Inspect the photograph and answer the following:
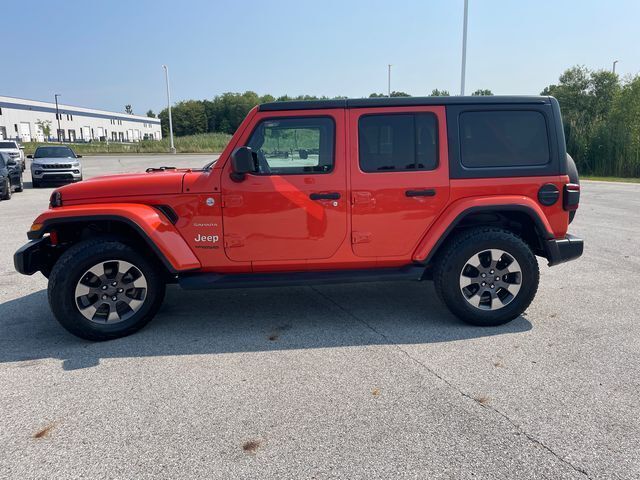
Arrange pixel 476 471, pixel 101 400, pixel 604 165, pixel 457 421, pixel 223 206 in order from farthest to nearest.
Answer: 1. pixel 604 165
2. pixel 223 206
3. pixel 101 400
4. pixel 457 421
5. pixel 476 471

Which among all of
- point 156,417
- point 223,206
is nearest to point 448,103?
point 223,206

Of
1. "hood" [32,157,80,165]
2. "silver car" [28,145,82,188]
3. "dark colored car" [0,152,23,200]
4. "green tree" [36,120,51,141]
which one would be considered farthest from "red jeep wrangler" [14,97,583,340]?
"green tree" [36,120,51,141]

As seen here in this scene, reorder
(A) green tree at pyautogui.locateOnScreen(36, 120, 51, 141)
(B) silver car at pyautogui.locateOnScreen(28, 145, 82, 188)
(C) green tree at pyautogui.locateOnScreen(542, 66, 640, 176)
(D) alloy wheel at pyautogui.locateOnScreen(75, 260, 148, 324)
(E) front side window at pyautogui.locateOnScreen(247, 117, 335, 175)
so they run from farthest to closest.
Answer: (A) green tree at pyautogui.locateOnScreen(36, 120, 51, 141)
(C) green tree at pyautogui.locateOnScreen(542, 66, 640, 176)
(B) silver car at pyautogui.locateOnScreen(28, 145, 82, 188)
(E) front side window at pyautogui.locateOnScreen(247, 117, 335, 175)
(D) alloy wheel at pyautogui.locateOnScreen(75, 260, 148, 324)

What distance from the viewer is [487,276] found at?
4312 millimetres

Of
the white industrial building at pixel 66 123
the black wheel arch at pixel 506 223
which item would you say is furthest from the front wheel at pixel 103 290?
the white industrial building at pixel 66 123

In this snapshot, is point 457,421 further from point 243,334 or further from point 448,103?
point 448,103

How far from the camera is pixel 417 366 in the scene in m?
3.53

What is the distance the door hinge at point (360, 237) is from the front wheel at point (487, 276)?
0.70m

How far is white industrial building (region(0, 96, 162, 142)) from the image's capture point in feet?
283

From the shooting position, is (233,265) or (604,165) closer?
(233,265)

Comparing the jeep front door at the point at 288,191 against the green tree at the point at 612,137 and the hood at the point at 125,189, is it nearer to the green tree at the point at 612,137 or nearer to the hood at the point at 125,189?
the hood at the point at 125,189

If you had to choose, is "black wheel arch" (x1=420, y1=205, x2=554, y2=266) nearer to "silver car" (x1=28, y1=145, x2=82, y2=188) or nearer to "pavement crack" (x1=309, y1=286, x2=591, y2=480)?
"pavement crack" (x1=309, y1=286, x2=591, y2=480)

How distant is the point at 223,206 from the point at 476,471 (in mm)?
2754

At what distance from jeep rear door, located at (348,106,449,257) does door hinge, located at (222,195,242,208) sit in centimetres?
98
